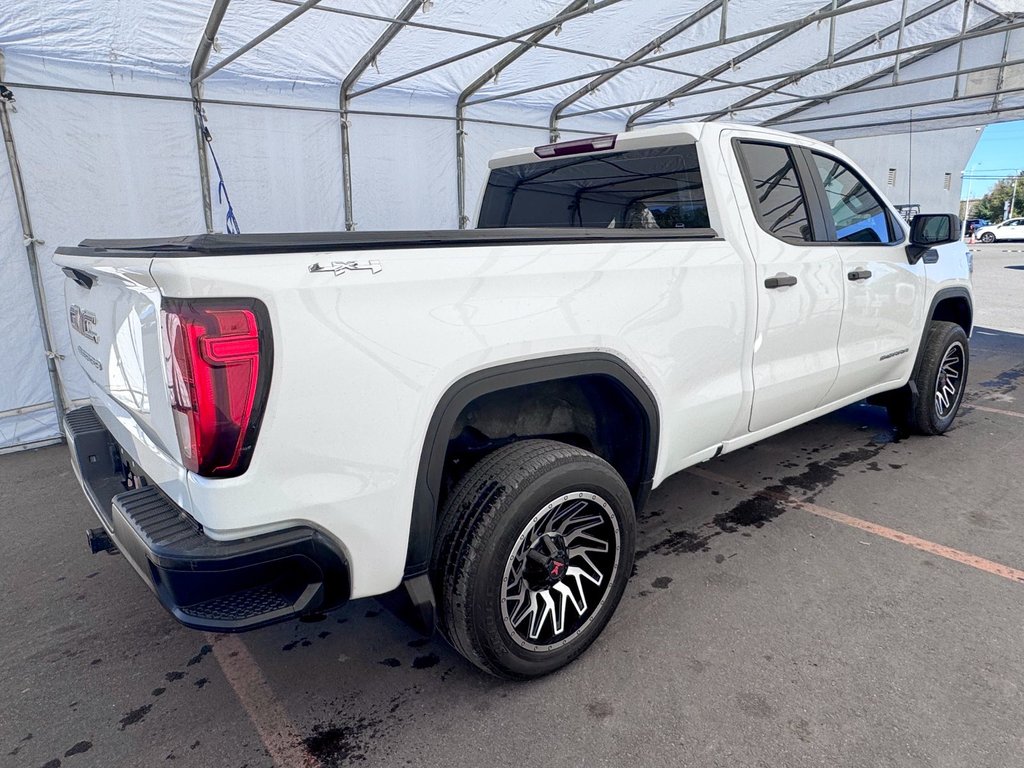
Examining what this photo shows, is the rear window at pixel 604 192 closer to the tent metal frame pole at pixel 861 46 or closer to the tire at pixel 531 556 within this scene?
the tire at pixel 531 556

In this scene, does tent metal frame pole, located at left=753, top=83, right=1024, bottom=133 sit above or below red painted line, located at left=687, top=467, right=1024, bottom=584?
above

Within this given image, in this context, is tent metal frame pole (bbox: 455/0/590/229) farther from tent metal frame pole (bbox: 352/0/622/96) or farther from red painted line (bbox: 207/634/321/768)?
red painted line (bbox: 207/634/321/768)

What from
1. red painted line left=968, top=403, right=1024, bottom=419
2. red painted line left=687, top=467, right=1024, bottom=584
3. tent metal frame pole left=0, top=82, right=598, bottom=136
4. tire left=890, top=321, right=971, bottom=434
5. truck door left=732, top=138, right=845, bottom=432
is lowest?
red painted line left=968, top=403, right=1024, bottom=419

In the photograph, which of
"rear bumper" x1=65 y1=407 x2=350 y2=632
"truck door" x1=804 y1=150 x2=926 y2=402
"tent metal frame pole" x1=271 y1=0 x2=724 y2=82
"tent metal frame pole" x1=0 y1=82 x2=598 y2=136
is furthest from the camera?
"tent metal frame pole" x1=271 y1=0 x2=724 y2=82

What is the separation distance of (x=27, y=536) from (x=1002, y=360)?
9.21 metres

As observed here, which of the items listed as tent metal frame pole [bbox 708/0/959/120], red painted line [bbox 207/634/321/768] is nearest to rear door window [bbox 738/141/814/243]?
red painted line [bbox 207/634/321/768]

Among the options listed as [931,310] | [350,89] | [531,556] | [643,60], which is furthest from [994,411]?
[350,89]

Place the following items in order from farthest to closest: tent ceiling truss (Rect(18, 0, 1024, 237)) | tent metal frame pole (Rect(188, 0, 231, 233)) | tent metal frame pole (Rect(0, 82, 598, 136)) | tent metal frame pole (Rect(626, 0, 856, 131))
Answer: tent metal frame pole (Rect(626, 0, 856, 131)), tent ceiling truss (Rect(18, 0, 1024, 237)), tent metal frame pole (Rect(188, 0, 231, 233)), tent metal frame pole (Rect(0, 82, 598, 136))

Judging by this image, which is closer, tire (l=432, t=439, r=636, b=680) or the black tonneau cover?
the black tonneau cover

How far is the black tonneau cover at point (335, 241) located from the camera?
162cm

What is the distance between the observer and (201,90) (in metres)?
6.03

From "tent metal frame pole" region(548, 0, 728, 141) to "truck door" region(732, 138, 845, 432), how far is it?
12.8 feet

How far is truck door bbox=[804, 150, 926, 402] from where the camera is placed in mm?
3525

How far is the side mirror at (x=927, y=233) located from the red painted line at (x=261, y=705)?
13.3 ft
